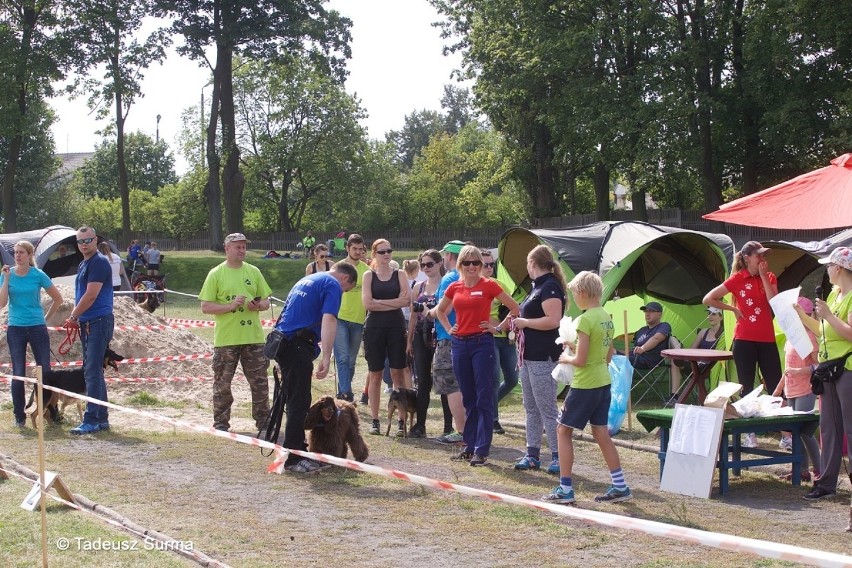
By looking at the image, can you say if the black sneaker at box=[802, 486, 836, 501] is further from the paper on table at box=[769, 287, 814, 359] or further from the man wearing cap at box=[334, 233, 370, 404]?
the man wearing cap at box=[334, 233, 370, 404]

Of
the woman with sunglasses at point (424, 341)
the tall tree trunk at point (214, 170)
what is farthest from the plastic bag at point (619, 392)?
the tall tree trunk at point (214, 170)

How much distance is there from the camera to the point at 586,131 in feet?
104

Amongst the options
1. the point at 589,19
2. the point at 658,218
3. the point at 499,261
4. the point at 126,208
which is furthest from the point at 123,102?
the point at 499,261

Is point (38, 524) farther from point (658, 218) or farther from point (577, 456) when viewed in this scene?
point (658, 218)

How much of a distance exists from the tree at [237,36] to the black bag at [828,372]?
32740mm

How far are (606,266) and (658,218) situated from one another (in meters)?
25.1

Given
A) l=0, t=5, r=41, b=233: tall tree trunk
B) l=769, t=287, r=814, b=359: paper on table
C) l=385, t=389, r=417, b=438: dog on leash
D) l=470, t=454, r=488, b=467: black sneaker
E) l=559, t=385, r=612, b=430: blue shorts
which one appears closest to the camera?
l=559, t=385, r=612, b=430: blue shorts

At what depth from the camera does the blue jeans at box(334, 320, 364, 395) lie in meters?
9.65

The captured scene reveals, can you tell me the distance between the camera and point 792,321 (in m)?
6.61

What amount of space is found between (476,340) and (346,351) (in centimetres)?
265

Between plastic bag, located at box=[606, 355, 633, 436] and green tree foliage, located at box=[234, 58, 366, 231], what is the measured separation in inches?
1737

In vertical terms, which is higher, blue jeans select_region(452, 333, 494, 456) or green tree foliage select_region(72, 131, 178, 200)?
green tree foliage select_region(72, 131, 178, 200)

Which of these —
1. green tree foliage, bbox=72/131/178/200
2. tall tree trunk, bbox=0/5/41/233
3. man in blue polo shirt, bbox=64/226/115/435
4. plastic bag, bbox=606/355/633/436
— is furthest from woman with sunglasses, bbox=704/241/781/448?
green tree foliage, bbox=72/131/178/200

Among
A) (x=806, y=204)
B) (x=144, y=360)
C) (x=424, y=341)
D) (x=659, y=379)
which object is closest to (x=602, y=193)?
(x=659, y=379)
